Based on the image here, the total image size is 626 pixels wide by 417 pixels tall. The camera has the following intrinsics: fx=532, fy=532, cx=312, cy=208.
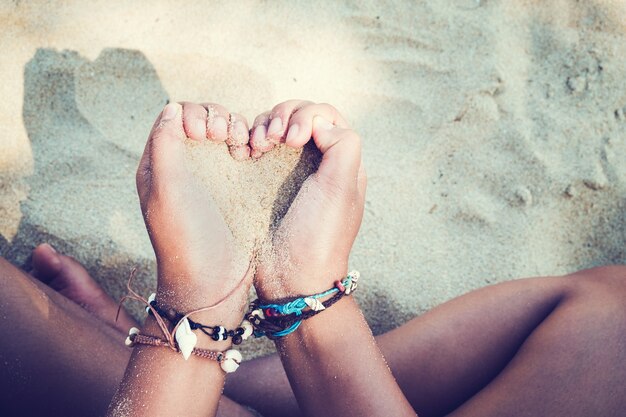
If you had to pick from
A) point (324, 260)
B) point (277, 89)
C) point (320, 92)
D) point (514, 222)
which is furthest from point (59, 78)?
point (514, 222)

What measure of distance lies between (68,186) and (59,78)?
0.37m

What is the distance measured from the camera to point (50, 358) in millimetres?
1261

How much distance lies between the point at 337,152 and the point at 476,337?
0.63 metres

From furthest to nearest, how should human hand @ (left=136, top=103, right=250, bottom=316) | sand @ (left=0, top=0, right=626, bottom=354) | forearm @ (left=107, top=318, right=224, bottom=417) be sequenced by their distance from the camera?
sand @ (left=0, top=0, right=626, bottom=354) → human hand @ (left=136, top=103, right=250, bottom=316) → forearm @ (left=107, top=318, right=224, bottom=417)

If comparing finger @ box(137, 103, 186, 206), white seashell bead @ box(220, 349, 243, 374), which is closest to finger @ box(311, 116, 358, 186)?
finger @ box(137, 103, 186, 206)

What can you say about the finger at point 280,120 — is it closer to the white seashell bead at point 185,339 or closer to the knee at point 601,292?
the white seashell bead at point 185,339

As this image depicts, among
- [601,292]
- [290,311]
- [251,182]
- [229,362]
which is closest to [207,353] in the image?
[229,362]

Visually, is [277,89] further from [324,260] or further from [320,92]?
[324,260]

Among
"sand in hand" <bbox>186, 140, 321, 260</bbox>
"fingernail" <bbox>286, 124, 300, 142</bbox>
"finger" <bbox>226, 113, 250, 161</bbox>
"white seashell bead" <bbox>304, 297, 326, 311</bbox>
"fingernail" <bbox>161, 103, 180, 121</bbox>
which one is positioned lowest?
"white seashell bead" <bbox>304, 297, 326, 311</bbox>

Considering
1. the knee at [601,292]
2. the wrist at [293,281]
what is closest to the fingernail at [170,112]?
the wrist at [293,281]

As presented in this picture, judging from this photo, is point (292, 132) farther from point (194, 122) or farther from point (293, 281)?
point (293, 281)

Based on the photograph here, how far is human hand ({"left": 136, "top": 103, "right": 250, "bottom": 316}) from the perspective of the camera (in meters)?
1.21

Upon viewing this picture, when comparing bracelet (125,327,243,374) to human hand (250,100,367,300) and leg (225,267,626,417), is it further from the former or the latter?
leg (225,267,626,417)

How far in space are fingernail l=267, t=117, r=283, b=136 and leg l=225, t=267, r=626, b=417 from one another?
0.67 m
